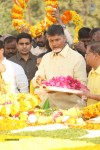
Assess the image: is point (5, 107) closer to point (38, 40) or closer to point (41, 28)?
point (38, 40)

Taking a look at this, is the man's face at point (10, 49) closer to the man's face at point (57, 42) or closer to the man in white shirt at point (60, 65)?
the man in white shirt at point (60, 65)

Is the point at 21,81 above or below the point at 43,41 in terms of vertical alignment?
below

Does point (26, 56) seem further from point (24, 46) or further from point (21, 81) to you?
point (21, 81)

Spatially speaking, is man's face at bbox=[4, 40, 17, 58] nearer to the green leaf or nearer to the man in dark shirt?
the man in dark shirt

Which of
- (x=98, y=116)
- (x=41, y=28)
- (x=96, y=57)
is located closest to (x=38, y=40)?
(x=41, y=28)

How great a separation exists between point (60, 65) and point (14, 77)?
0.75 metres

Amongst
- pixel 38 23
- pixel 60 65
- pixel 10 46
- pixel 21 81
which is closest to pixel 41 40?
pixel 10 46

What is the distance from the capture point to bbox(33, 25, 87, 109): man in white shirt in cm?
902

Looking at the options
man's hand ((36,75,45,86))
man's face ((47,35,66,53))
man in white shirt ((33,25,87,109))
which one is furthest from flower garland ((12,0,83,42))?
man's hand ((36,75,45,86))

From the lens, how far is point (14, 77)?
959cm

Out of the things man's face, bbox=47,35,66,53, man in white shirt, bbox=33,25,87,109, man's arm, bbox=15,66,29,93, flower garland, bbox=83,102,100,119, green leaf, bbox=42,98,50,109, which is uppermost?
man's face, bbox=47,35,66,53

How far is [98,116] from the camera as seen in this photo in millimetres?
7926

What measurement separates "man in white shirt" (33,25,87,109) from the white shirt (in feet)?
1.19

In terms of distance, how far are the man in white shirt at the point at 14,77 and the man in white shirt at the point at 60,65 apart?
36 cm
